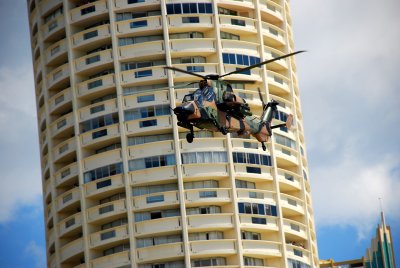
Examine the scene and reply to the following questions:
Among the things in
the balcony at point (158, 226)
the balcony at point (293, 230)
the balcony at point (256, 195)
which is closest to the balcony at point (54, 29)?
the balcony at point (158, 226)

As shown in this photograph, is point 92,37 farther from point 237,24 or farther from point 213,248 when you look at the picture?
point 213,248

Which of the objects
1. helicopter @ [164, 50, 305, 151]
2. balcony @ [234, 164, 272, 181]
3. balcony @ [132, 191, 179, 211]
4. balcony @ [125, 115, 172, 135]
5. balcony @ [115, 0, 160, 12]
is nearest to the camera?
helicopter @ [164, 50, 305, 151]

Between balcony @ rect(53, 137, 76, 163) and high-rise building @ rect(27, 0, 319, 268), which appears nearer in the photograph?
high-rise building @ rect(27, 0, 319, 268)

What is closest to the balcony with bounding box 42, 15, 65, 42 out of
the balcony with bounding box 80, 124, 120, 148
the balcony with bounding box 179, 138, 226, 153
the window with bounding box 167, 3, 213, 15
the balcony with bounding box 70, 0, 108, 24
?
the balcony with bounding box 70, 0, 108, 24

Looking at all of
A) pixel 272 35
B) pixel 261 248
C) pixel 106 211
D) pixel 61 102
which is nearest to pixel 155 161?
pixel 106 211

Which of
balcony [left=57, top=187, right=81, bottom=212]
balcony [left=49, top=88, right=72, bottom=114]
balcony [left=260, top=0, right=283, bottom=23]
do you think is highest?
balcony [left=260, top=0, right=283, bottom=23]

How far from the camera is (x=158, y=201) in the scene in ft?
508

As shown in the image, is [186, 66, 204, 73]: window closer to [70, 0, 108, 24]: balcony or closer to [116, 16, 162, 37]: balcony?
[116, 16, 162, 37]: balcony

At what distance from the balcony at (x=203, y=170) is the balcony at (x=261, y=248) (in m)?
7.87

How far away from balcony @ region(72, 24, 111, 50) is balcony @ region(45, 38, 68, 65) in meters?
1.54

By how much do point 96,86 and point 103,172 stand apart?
10089mm

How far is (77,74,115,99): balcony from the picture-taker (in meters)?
161

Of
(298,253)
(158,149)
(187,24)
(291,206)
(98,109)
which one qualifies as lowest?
(298,253)

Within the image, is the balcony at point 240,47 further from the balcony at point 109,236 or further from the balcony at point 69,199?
the balcony at point 109,236
